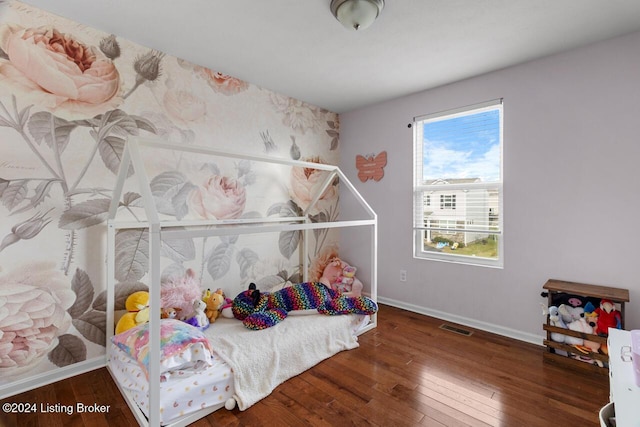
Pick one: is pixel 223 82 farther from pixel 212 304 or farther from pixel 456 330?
pixel 456 330

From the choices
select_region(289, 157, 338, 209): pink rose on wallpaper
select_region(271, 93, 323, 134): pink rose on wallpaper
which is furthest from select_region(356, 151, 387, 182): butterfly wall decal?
select_region(271, 93, 323, 134): pink rose on wallpaper

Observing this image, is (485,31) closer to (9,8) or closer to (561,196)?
(561,196)

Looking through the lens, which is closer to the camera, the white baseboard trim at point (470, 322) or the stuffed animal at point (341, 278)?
the white baseboard trim at point (470, 322)

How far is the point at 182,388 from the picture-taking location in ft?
4.85

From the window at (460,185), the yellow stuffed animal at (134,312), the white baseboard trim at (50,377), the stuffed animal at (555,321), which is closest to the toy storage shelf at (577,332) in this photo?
the stuffed animal at (555,321)

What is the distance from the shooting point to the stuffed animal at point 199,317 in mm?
2062

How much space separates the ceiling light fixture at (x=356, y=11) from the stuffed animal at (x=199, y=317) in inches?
80.6

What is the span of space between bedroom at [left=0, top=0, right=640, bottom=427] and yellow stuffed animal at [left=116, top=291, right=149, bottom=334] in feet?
0.72

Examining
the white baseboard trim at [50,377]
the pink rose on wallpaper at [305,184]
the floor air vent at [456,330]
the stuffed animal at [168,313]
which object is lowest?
the floor air vent at [456,330]

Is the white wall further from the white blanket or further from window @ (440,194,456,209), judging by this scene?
the white blanket

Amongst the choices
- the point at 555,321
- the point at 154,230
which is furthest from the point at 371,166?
the point at 154,230

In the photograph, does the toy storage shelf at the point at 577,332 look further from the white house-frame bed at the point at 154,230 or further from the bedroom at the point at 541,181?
the white house-frame bed at the point at 154,230

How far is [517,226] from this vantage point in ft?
7.73

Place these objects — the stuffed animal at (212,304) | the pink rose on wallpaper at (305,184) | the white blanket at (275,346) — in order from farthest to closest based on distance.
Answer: the pink rose on wallpaper at (305,184) < the stuffed animal at (212,304) < the white blanket at (275,346)
